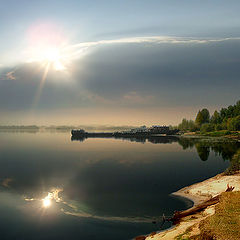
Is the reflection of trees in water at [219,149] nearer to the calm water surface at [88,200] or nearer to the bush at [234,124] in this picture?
the calm water surface at [88,200]

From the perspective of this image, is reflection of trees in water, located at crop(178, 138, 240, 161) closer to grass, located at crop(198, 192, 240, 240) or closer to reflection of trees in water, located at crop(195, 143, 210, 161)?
reflection of trees in water, located at crop(195, 143, 210, 161)

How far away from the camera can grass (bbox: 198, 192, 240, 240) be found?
60.0ft

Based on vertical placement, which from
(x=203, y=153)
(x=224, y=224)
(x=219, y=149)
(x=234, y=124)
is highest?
(x=234, y=124)

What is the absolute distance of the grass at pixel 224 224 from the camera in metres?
18.3

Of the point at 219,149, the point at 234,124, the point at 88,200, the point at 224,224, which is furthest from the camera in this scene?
the point at 234,124

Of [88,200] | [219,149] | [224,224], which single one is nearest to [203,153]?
[219,149]

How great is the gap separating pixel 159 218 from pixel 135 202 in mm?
7610

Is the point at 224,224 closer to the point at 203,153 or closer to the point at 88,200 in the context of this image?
the point at 88,200

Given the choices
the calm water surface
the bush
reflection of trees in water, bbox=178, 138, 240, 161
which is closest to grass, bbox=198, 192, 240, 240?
the calm water surface

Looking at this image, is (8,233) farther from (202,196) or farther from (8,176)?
(8,176)

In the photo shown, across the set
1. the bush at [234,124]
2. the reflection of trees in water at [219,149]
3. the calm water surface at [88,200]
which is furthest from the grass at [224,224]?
the bush at [234,124]

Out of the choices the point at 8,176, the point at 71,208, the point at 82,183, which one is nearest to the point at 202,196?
the point at 71,208

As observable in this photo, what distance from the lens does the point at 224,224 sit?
20016mm

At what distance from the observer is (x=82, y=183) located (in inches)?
2055
